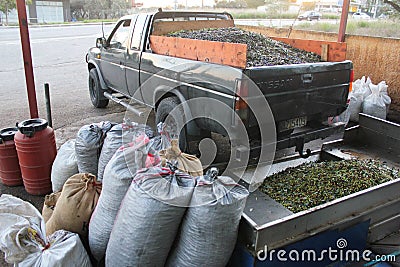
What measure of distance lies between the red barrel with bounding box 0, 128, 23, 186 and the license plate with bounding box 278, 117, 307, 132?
9.57 feet

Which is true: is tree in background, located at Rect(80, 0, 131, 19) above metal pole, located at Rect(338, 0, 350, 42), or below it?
above

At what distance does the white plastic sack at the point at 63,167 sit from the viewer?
134 inches

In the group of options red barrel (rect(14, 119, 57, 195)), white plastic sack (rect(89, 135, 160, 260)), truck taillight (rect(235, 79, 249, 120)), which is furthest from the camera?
red barrel (rect(14, 119, 57, 195))

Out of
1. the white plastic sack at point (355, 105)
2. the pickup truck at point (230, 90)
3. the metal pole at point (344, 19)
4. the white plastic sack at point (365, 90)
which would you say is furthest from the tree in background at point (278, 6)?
the pickup truck at point (230, 90)

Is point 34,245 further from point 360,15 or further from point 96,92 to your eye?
point 360,15

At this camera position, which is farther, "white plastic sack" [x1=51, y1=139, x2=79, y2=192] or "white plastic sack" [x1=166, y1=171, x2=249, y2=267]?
"white plastic sack" [x1=51, y1=139, x2=79, y2=192]

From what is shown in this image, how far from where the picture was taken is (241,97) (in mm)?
3281

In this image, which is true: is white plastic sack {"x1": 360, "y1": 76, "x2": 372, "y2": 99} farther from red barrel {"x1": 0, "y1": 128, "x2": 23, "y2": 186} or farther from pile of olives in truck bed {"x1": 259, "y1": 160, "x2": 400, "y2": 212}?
red barrel {"x1": 0, "y1": 128, "x2": 23, "y2": 186}

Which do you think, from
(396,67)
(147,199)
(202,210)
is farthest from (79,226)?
(396,67)

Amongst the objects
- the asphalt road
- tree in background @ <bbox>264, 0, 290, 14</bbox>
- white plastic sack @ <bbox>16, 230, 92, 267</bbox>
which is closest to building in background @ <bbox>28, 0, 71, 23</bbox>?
the asphalt road

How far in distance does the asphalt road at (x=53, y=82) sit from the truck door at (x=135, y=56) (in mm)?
1526

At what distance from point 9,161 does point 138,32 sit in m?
2.56

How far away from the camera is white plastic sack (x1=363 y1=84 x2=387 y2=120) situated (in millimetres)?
5711

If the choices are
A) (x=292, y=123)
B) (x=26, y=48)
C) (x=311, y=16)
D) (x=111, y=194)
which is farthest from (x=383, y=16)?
(x=111, y=194)
